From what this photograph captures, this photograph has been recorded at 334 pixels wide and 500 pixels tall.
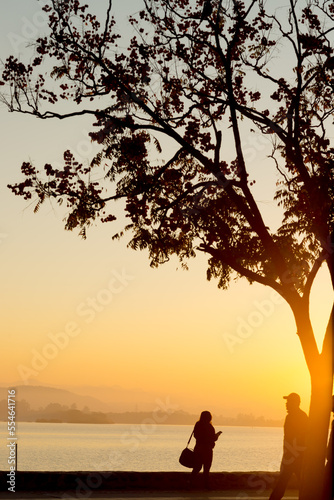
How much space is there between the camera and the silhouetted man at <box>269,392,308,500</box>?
565 inches

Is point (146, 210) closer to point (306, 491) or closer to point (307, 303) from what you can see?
point (307, 303)

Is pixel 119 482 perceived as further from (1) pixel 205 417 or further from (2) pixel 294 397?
(2) pixel 294 397

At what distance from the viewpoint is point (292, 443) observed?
47.7 feet

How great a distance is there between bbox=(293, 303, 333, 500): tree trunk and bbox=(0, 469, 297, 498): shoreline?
3902mm

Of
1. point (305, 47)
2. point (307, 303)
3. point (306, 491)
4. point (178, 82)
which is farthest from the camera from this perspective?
point (178, 82)

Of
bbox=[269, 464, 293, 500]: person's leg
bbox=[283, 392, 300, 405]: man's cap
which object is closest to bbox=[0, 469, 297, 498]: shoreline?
bbox=[269, 464, 293, 500]: person's leg

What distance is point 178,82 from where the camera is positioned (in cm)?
1767

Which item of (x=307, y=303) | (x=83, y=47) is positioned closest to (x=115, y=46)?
(x=83, y=47)

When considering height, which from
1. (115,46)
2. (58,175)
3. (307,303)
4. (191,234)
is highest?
(115,46)

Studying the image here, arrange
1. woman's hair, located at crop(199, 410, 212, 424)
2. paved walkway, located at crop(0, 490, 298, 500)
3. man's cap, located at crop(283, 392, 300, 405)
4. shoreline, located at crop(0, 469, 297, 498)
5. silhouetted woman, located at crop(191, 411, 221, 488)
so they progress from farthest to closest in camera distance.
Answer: woman's hair, located at crop(199, 410, 212, 424), silhouetted woman, located at crop(191, 411, 221, 488), shoreline, located at crop(0, 469, 297, 498), paved walkway, located at crop(0, 490, 298, 500), man's cap, located at crop(283, 392, 300, 405)

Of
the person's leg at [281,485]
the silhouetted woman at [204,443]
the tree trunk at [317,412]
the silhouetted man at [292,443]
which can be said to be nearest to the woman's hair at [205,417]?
the silhouetted woman at [204,443]

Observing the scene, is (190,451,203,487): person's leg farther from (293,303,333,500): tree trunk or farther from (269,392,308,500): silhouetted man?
(293,303,333,500): tree trunk

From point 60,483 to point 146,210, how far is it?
6.24 metres

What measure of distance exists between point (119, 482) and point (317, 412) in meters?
5.36
